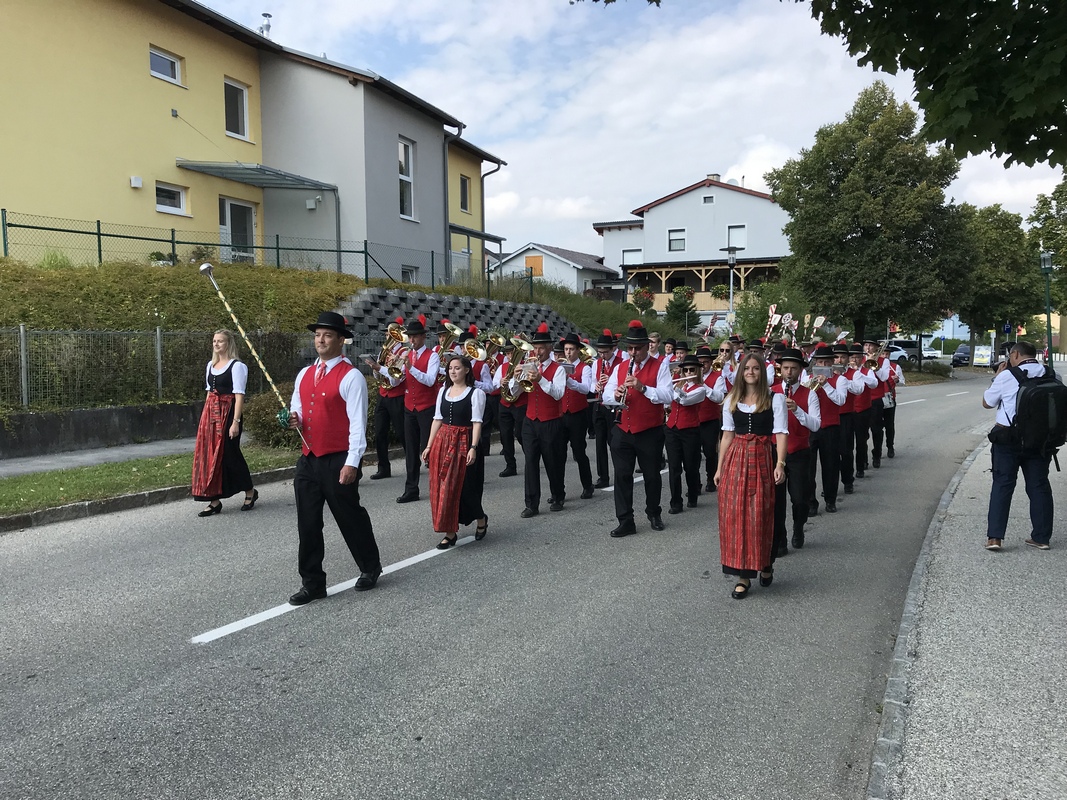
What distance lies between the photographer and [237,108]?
22.6 meters

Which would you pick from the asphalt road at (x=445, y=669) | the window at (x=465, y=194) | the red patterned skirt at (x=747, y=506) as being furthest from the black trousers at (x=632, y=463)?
the window at (x=465, y=194)

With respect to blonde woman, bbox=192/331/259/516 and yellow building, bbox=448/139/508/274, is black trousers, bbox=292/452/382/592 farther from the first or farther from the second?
yellow building, bbox=448/139/508/274

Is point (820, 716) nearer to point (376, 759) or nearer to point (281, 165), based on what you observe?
point (376, 759)

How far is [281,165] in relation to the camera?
76.0 feet

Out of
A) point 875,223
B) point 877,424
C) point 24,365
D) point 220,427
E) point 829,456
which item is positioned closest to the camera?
point 220,427

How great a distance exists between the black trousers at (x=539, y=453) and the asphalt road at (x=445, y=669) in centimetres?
112

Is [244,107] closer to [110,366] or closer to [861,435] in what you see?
[110,366]

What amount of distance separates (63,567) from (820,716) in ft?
19.4

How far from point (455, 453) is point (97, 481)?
5.08 meters

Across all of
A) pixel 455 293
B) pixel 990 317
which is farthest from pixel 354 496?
pixel 990 317

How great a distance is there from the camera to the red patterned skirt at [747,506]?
6113 mm

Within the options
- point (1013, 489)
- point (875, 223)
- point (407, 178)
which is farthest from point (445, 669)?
point (875, 223)

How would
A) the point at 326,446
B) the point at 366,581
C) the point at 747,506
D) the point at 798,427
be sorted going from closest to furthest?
the point at 326,446
the point at 747,506
the point at 366,581
the point at 798,427

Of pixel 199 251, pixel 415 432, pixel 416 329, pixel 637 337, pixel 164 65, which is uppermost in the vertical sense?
pixel 164 65
